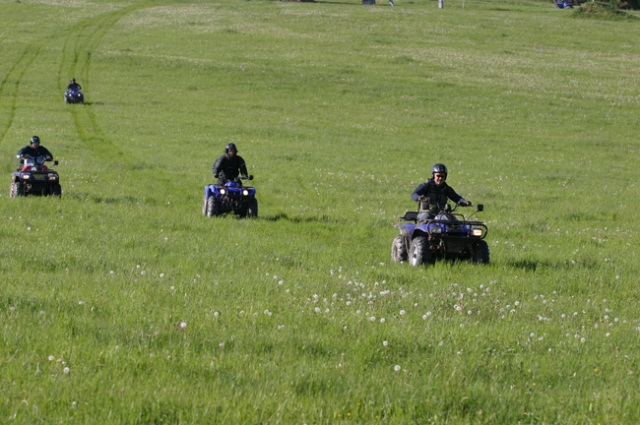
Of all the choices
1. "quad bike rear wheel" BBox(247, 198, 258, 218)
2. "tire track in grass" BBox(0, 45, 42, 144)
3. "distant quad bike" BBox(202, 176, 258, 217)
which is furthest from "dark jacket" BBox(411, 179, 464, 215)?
"tire track in grass" BBox(0, 45, 42, 144)

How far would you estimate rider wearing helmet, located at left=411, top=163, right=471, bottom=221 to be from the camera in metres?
15.8

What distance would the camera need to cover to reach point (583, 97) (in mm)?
57906

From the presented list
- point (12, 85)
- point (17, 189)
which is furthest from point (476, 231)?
point (12, 85)

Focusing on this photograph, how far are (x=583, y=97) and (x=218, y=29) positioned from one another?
3846 cm

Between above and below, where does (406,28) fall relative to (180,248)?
above

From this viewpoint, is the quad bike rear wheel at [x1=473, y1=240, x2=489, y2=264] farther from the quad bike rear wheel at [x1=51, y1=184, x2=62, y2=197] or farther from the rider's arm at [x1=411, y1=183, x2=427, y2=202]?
the quad bike rear wheel at [x1=51, y1=184, x2=62, y2=197]

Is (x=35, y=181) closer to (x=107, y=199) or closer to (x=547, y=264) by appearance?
(x=107, y=199)

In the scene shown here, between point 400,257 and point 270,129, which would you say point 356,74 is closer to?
point 270,129

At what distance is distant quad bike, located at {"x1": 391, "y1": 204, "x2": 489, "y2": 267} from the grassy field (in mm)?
541

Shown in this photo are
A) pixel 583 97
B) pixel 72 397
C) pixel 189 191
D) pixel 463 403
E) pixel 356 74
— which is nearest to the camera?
pixel 72 397

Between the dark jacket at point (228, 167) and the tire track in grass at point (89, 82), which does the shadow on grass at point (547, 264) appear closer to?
the dark jacket at point (228, 167)

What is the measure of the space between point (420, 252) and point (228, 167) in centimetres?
802

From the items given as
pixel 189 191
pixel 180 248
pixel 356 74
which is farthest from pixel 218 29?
pixel 180 248

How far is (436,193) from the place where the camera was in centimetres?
1605
